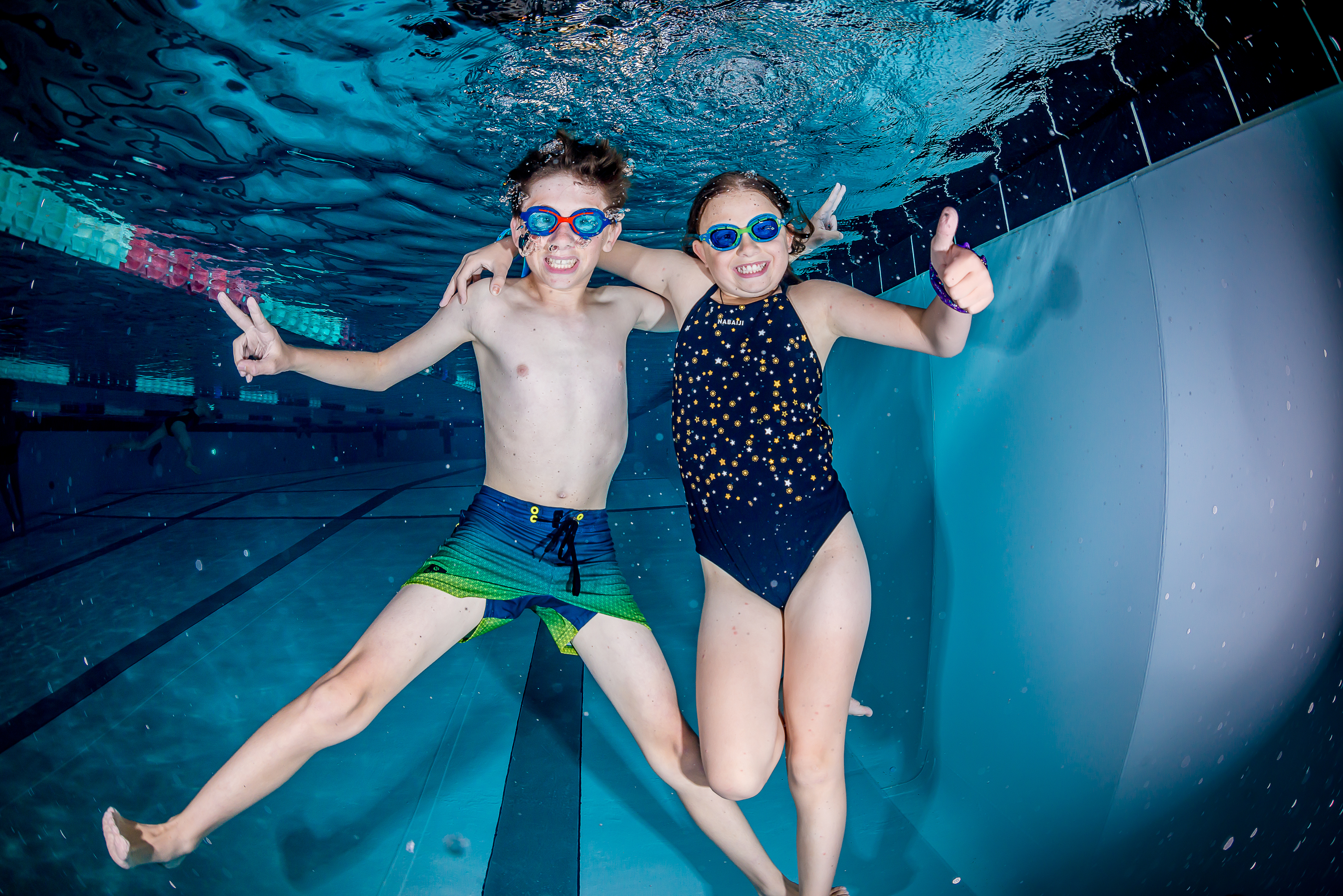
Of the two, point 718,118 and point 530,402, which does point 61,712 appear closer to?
point 530,402

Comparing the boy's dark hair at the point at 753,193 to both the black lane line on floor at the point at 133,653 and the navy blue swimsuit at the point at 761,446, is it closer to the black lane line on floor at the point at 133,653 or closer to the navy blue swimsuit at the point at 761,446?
the navy blue swimsuit at the point at 761,446

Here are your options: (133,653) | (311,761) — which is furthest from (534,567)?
(133,653)

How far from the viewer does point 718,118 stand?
349 cm

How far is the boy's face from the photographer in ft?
7.93

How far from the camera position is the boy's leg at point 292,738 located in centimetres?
188

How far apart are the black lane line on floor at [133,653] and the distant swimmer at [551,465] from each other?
2347 mm

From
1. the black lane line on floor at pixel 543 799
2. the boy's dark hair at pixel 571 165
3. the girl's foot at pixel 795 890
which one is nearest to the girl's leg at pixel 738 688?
the girl's foot at pixel 795 890

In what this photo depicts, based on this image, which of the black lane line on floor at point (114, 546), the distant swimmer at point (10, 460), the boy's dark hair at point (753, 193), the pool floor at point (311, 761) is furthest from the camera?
the distant swimmer at point (10, 460)

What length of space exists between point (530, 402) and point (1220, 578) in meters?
2.55

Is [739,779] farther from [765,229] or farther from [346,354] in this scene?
[346,354]

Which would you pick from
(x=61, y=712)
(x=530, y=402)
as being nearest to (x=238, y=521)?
(x=61, y=712)

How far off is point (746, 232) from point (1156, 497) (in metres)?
1.67

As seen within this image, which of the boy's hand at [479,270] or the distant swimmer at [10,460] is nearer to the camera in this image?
the boy's hand at [479,270]

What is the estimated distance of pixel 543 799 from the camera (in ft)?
9.92
